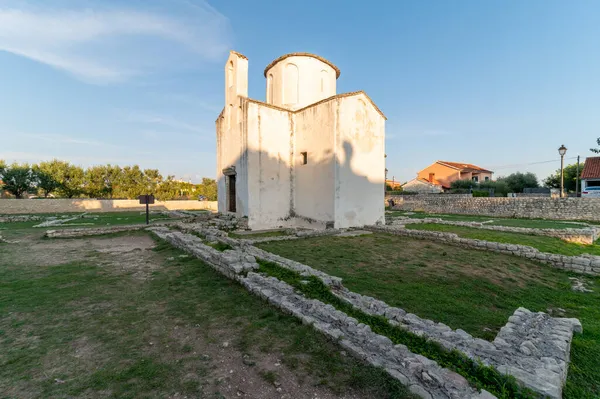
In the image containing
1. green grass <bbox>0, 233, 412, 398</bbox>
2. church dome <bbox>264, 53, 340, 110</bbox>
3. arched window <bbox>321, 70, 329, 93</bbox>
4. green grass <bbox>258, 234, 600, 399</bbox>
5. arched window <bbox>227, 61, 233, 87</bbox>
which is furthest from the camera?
arched window <bbox>321, 70, 329, 93</bbox>

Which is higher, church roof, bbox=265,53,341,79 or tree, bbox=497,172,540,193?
church roof, bbox=265,53,341,79

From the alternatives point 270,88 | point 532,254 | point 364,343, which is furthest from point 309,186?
point 364,343

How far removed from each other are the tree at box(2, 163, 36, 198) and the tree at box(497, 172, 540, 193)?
194 ft

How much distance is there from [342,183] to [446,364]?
1069 cm

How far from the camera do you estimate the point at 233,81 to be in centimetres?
1505

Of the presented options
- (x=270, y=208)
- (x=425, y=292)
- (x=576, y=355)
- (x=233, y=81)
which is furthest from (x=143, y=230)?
(x=576, y=355)

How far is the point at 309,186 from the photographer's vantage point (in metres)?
13.9

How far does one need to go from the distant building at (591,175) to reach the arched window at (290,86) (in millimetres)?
31102

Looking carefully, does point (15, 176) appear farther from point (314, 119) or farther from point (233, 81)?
point (314, 119)

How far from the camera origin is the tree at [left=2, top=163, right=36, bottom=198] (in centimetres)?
2679

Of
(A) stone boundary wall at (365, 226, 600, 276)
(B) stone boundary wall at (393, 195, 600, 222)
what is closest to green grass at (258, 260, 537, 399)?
(A) stone boundary wall at (365, 226, 600, 276)

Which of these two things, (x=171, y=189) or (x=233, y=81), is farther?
(x=171, y=189)

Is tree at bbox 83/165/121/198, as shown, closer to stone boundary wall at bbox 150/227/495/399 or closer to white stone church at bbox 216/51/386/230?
white stone church at bbox 216/51/386/230

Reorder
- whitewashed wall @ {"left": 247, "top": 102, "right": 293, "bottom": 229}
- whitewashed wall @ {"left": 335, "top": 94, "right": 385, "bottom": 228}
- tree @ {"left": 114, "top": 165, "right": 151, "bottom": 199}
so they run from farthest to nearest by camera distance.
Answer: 1. tree @ {"left": 114, "top": 165, "right": 151, "bottom": 199}
2. whitewashed wall @ {"left": 247, "top": 102, "right": 293, "bottom": 229}
3. whitewashed wall @ {"left": 335, "top": 94, "right": 385, "bottom": 228}
